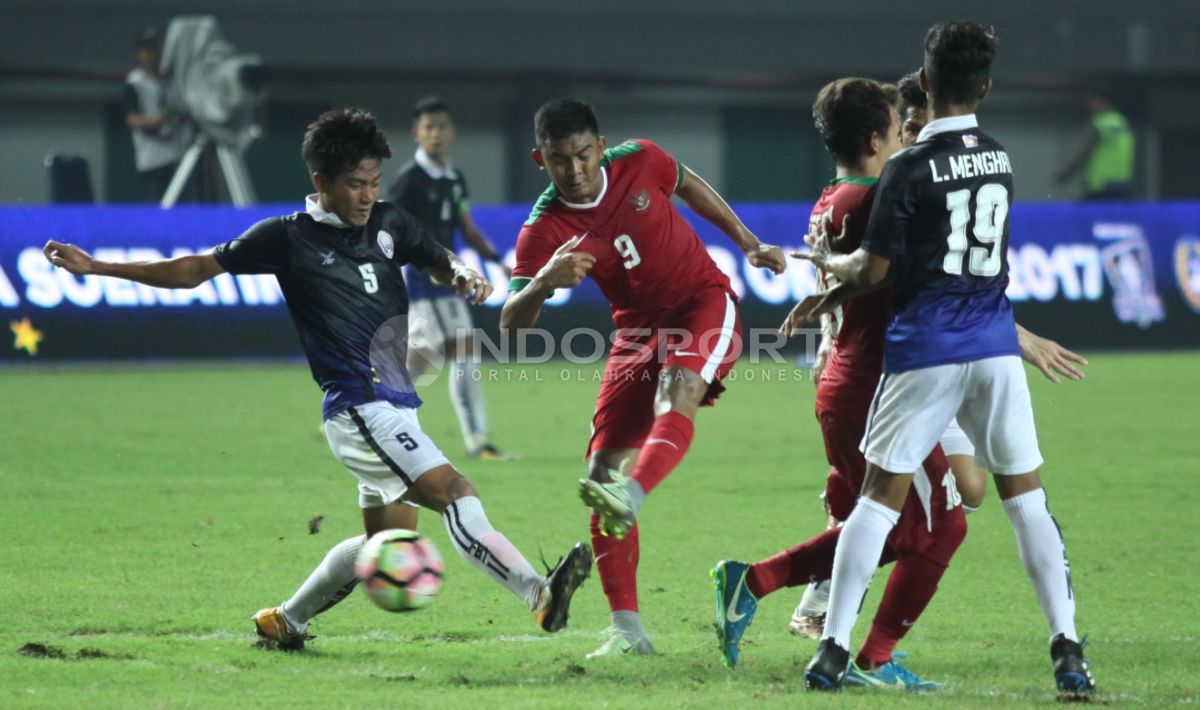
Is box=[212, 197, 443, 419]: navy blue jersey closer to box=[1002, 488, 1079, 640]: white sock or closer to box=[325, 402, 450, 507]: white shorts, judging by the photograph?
box=[325, 402, 450, 507]: white shorts

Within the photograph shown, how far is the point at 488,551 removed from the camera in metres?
5.31

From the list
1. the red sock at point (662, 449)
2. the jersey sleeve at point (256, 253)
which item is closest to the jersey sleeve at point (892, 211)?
the red sock at point (662, 449)

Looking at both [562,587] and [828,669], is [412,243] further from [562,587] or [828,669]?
[828,669]

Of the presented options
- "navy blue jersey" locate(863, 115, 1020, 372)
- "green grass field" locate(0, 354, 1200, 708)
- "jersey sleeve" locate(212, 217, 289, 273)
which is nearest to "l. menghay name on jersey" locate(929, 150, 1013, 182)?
"navy blue jersey" locate(863, 115, 1020, 372)

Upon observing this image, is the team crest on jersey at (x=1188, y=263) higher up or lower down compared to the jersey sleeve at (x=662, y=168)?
lower down

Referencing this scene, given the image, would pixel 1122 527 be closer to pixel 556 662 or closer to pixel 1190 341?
pixel 556 662

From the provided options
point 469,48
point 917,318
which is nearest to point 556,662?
point 917,318

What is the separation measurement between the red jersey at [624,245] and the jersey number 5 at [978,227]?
51.8 inches

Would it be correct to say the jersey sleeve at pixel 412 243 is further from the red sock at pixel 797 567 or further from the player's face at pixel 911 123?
the player's face at pixel 911 123

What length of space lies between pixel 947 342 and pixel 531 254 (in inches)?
67.3

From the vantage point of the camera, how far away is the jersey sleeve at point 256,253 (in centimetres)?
560

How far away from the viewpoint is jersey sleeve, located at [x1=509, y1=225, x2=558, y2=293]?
594 cm

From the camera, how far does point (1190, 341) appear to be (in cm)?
1722

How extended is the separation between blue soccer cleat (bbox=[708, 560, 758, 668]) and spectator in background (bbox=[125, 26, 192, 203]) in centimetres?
1454
